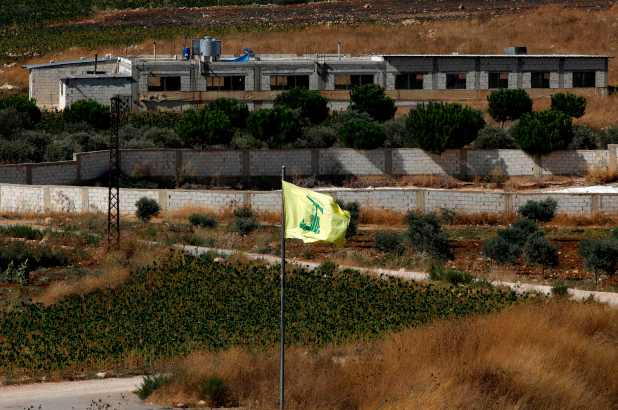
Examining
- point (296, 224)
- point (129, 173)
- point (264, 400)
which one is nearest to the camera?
point (296, 224)

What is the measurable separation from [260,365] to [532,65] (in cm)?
6190

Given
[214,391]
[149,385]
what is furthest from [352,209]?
[214,391]

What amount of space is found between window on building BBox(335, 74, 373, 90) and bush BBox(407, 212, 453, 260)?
124ft

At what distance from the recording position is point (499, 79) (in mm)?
86812

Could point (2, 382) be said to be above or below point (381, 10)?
below

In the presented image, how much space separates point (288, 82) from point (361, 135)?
17947 mm

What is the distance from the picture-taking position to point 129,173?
64.8m

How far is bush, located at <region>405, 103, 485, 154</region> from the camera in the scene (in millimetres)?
66875

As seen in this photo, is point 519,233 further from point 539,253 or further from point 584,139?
point 584,139

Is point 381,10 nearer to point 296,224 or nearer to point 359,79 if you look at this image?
point 359,79

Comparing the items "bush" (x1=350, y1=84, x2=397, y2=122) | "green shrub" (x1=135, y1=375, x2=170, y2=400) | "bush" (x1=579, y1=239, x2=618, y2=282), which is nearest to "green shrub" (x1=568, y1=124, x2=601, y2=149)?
"bush" (x1=350, y1=84, x2=397, y2=122)

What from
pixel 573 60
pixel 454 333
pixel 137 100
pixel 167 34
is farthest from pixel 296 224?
pixel 167 34

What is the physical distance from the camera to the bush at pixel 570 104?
259 ft

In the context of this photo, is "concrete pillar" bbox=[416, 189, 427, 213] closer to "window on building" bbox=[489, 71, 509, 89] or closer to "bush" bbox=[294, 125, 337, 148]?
"bush" bbox=[294, 125, 337, 148]
